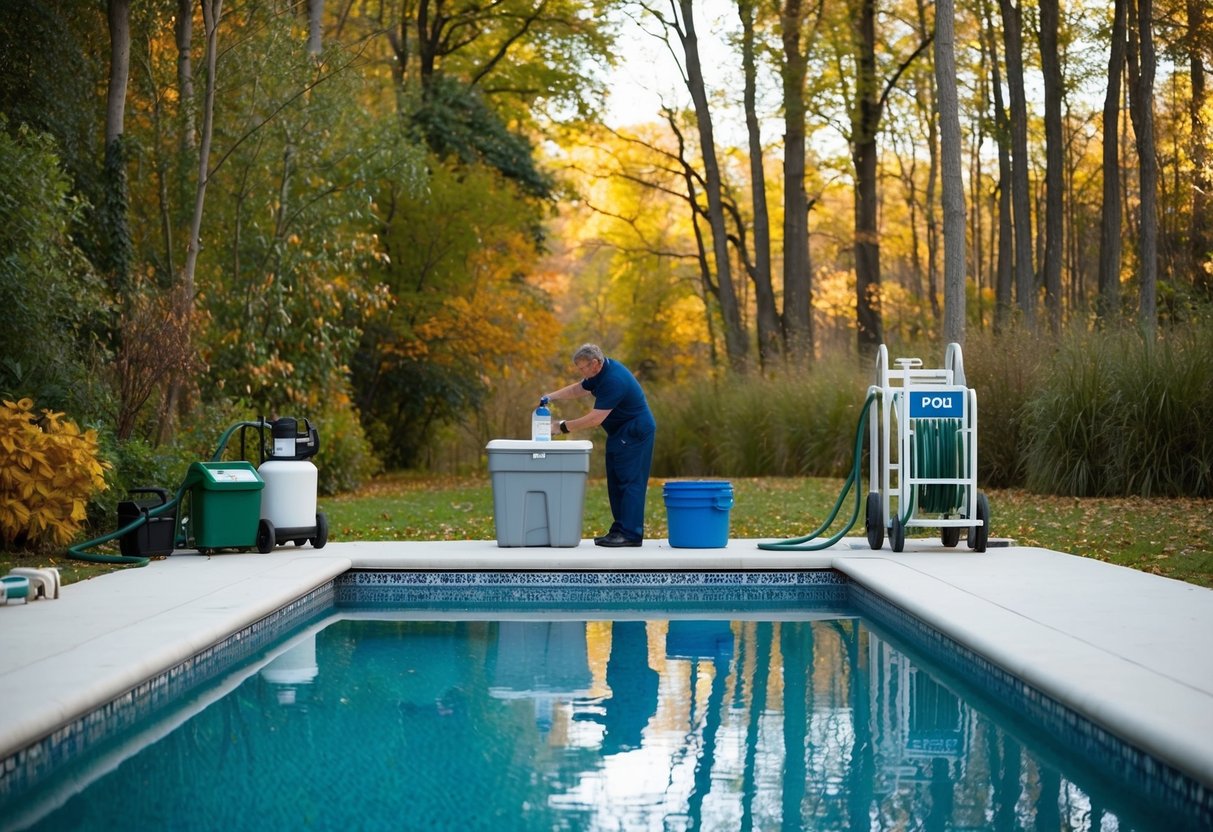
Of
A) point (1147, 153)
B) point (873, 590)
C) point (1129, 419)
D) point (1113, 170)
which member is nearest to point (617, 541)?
point (873, 590)

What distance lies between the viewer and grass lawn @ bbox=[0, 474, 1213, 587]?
8.73 meters

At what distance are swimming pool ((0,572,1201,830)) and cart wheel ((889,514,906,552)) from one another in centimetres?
141

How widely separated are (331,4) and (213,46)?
15324mm

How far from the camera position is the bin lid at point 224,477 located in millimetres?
8820

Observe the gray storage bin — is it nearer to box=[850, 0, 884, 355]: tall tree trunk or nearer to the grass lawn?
the grass lawn

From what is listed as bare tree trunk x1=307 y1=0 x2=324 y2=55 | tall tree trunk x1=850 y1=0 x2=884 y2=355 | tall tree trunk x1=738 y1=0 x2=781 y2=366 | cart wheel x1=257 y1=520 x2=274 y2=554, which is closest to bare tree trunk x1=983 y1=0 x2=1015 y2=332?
tall tree trunk x1=850 y1=0 x2=884 y2=355

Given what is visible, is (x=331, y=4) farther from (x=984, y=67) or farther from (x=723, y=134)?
(x=984, y=67)

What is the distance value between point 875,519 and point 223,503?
4592 mm

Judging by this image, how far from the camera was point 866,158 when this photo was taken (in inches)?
971

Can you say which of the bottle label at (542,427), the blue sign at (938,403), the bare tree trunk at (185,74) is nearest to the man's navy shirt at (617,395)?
the bottle label at (542,427)

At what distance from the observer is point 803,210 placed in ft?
79.7

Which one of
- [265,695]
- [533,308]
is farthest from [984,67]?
[265,695]

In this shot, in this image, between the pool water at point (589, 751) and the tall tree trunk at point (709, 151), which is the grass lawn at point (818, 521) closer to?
the pool water at point (589, 751)

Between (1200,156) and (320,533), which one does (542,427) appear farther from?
(1200,156)
